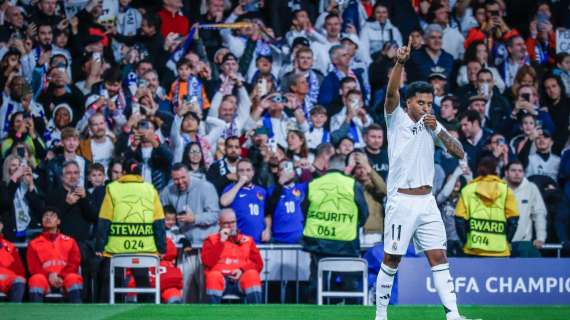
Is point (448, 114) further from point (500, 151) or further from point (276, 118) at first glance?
point (276, 118)

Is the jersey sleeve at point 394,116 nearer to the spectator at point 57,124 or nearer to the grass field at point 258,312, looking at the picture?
the grass field at point 258,312

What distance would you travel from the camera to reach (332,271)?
1458 centimetres

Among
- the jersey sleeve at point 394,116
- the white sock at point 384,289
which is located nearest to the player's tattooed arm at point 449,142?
the jersey sleeve at point 394,116

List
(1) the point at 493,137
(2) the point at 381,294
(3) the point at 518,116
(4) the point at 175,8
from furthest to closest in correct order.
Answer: (4) the point at 175,8
(3) the point at 518,116
(1) the point at 493,137
(2) the point at 381,294

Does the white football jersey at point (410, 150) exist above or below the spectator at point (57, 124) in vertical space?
below

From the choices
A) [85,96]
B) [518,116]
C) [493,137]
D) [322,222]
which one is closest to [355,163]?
[322,222]

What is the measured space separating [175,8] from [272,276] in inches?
228

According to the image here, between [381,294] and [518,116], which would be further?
[518,116]

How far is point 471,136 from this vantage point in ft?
54.0

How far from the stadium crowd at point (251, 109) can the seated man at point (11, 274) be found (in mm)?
21

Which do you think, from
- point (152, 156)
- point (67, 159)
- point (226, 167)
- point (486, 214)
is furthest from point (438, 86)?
point (67, 159)

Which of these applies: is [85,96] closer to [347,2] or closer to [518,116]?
[347,2]

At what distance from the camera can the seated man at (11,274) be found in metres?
14.1

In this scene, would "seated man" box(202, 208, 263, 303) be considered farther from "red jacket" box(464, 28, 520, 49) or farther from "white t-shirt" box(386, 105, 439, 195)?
"red jacket" box(464, 28, 520, 49)
